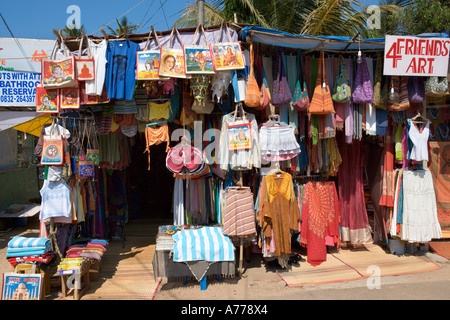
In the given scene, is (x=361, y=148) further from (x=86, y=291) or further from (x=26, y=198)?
(x=26, y=198)

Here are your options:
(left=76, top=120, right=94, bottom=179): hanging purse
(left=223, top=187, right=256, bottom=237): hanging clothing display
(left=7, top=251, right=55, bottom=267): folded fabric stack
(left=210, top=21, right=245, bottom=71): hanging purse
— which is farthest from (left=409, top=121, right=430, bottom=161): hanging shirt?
(left=7, top=251, right=55, bottom=267): folded fabric stack

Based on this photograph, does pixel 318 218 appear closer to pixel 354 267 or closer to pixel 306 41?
pixel 354 267

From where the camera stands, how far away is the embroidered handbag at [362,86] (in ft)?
17.2

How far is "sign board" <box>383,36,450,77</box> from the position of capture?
5.16 metres

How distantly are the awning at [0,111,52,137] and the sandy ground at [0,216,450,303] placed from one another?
14.1ft

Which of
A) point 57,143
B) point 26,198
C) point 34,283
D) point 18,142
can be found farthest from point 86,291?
point 18,142

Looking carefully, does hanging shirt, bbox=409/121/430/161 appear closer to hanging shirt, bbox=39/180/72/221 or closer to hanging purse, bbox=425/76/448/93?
hanging purse, bbox=425/76/448/93

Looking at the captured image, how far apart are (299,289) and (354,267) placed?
1203 millimetres

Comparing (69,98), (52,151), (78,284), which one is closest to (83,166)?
(52,151)

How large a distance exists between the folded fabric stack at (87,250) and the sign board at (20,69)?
4.29 metres

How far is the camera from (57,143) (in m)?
4.75

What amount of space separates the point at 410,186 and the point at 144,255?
467 cm

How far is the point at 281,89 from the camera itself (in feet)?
16.3

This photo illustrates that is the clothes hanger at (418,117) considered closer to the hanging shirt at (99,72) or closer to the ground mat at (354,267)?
the ground mat at (354,267)
